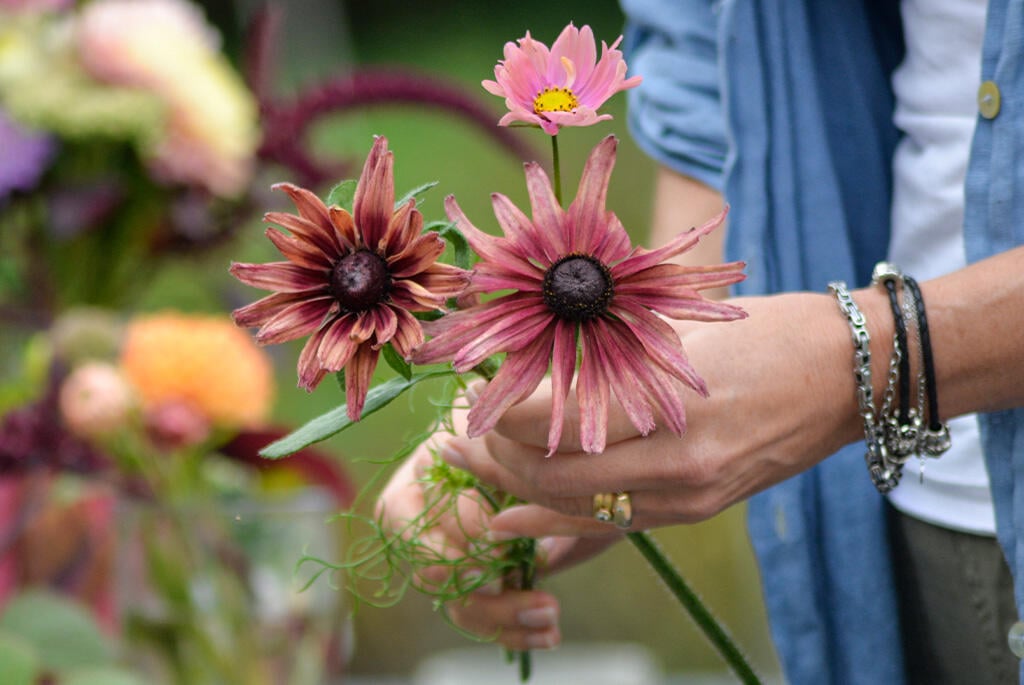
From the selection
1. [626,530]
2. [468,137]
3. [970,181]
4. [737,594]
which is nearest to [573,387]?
[626,530]

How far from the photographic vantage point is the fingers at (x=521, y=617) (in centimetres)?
34

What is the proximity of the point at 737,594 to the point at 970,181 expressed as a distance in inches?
36.0

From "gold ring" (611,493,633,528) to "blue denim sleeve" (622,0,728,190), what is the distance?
22 centimetres

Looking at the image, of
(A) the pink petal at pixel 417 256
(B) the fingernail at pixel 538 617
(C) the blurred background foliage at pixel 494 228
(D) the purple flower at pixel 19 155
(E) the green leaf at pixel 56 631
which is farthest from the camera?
(C) the blurred background foliage at pixel 494 228

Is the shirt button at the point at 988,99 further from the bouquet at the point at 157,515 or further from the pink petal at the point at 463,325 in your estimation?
the bouquet at the point at 157,515

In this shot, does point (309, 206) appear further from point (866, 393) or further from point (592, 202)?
point (866, 393)

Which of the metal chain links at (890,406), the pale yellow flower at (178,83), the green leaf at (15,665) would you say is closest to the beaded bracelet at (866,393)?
the metal chain links at (890,406)

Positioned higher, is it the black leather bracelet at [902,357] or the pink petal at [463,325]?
the pink petal at [463,325]

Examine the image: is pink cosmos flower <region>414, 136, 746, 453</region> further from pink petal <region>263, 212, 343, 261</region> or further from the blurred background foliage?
the blurred background foliage

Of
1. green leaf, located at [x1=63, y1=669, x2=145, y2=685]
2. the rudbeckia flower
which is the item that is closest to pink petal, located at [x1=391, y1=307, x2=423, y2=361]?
the rudbeckia flower

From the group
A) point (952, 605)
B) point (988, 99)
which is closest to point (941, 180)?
point (988, 99)

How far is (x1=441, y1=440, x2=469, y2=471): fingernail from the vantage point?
1.03ft

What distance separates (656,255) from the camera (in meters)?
0.23

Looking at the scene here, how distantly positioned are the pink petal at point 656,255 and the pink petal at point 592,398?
0.6 inches
